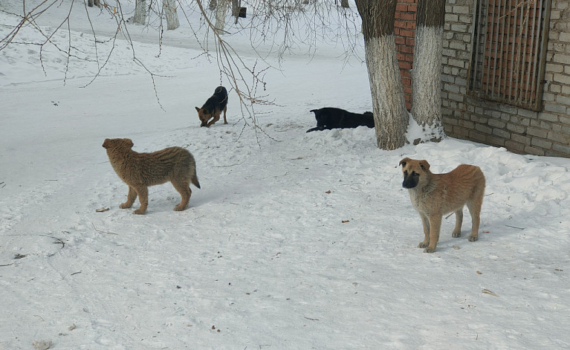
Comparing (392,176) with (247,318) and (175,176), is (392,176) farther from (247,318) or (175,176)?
(247,318)

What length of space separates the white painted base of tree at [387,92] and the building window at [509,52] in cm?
170

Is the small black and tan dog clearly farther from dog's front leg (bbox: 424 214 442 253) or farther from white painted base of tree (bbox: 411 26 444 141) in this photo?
dog's front leg (bbox: 424 214 442 253)

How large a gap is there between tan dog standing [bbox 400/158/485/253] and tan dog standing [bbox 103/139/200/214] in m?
3.16

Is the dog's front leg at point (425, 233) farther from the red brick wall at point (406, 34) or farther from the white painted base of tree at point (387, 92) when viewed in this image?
the red brick wall at point (406, 34)

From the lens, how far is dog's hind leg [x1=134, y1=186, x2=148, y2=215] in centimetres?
771

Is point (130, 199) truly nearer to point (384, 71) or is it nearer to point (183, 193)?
point (183, 193)

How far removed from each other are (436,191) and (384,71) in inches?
165

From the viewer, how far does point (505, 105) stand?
10086mm

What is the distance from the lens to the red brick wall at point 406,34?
37.5 ft

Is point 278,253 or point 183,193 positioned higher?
point 183,193

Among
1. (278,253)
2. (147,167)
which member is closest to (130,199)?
(147,167)

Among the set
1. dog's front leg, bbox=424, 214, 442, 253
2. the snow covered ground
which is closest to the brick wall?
the snow covered ground

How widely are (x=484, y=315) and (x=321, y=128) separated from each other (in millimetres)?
7436

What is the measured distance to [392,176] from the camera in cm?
877
